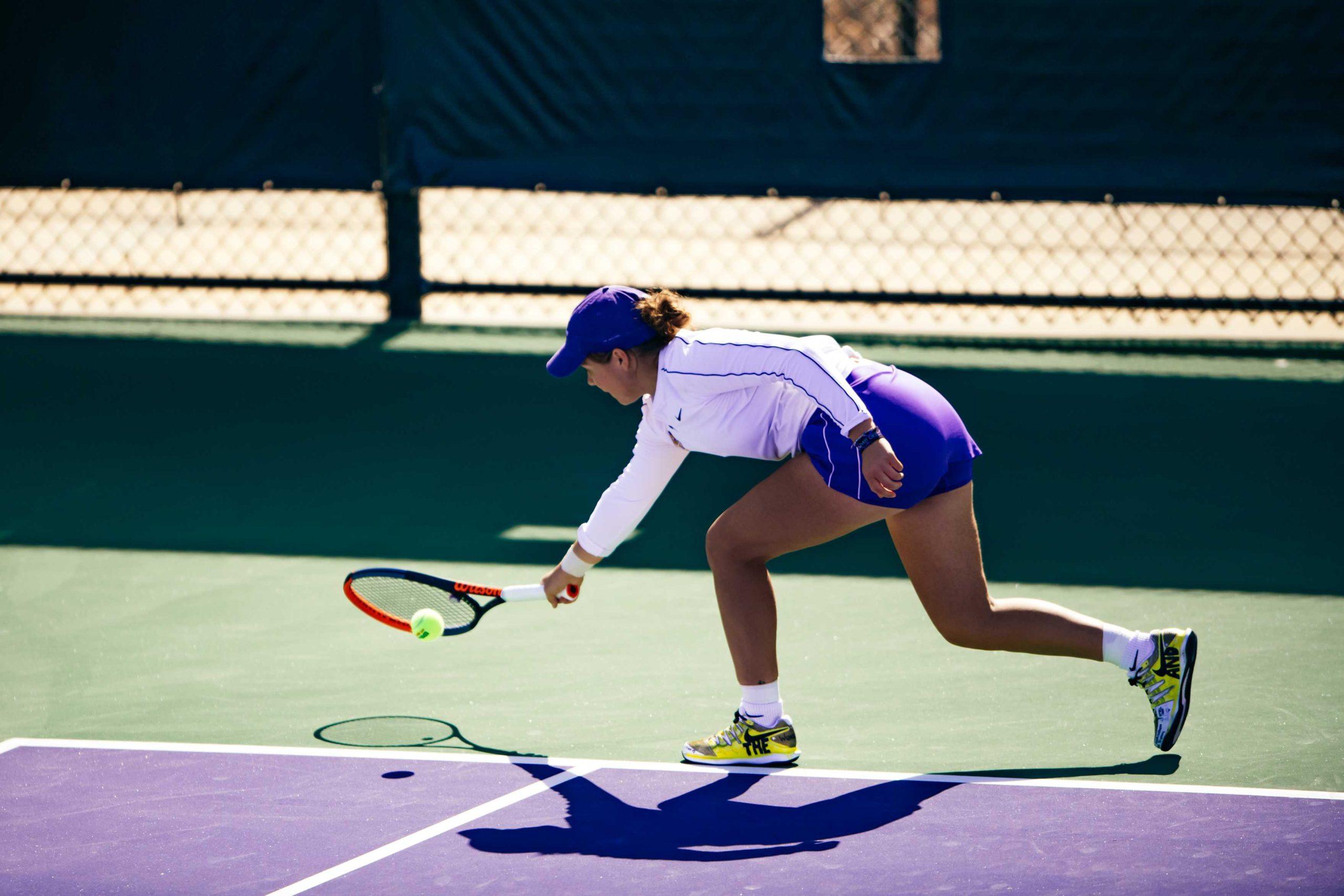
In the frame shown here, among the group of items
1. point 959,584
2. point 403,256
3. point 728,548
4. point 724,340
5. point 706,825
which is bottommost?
point 706,825

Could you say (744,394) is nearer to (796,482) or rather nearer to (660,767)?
(796,482)

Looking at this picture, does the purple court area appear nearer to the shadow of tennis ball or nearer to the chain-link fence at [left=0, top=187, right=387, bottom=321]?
the shadow of tennis ball

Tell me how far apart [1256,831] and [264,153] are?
Result: 22.4 ft

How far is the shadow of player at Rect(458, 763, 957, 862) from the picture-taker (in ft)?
13.7

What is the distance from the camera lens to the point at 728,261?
44.2 feet

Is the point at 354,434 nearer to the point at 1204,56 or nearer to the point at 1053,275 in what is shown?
the point at 1204,56

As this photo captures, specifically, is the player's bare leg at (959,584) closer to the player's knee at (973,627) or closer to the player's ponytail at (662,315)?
the player's knee at (973,627)

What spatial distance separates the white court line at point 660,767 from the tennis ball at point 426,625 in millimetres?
421

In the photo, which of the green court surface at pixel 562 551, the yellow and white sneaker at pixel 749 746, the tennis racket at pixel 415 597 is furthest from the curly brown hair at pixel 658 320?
the green court surface at pixel 562 551

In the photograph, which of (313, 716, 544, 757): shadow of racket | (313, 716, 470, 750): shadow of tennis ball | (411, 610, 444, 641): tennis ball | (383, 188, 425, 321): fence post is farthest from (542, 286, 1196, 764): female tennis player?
(383, 188, 425, 321): fence post

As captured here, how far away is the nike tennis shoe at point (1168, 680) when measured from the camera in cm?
474

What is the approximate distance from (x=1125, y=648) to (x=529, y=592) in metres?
1.62

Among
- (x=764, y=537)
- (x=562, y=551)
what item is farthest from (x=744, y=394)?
(x=562, y=551)

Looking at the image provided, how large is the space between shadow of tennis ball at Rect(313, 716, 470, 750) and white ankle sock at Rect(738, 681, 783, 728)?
0.79m
